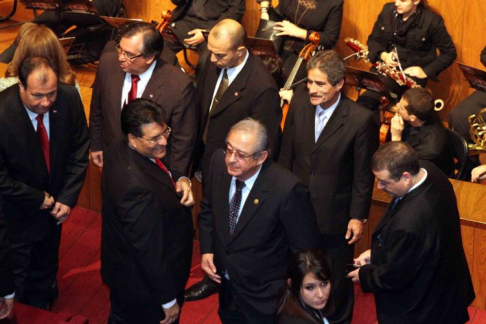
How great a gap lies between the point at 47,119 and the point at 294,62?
2701 millimetres

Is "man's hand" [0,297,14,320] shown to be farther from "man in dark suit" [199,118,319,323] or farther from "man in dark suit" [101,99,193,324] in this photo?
"man in dark suit" [199,118,319,323]

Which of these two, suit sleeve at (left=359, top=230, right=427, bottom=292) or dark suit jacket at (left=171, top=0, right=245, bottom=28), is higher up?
suit sleeve at (left=359, top=230, right=427, bottom=292)

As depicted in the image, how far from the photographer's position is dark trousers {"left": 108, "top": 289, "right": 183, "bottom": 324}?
159 inches

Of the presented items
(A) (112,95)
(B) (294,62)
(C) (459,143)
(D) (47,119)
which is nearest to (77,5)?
(B) (294,62)

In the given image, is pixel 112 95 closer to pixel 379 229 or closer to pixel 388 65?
pixel 379 229

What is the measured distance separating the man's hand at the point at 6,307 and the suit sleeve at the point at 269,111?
70.9 inches

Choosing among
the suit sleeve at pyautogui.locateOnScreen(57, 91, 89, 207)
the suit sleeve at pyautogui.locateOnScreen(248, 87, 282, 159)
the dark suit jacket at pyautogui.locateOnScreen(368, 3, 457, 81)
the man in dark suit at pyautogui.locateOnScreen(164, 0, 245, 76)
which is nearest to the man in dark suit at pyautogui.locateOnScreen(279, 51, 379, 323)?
the suit sleeve at pyautogui.locateOnScreen(248, 87, 282, 159)

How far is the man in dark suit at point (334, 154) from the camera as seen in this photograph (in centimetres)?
444

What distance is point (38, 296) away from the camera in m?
4.94

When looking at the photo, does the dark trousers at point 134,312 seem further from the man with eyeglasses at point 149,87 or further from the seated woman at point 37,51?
the seated woman at point 37,51

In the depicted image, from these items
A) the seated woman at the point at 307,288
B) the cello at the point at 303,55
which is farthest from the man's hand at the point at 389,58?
the seated woman at the point at 307,288

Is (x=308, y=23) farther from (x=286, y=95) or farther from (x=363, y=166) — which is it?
(x=363, y=166)

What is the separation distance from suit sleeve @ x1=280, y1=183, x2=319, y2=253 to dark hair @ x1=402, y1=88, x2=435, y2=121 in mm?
1756

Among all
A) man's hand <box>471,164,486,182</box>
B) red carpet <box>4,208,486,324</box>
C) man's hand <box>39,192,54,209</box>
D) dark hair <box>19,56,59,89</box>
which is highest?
dark hair <box>19,56,59,89</box>
